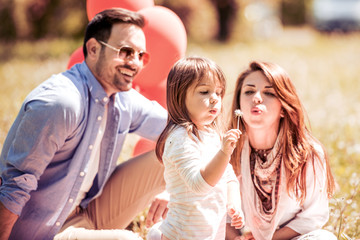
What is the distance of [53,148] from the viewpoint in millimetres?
2570

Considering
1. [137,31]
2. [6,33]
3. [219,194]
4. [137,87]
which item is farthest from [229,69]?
[6,33]

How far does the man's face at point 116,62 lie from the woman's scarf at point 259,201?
3.04 feet

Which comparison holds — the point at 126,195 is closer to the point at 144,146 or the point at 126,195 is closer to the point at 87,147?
the point at 87,147

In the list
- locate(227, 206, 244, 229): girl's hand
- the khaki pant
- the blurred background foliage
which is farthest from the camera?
the blurred background foliage

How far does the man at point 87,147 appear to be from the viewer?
250 centimetres

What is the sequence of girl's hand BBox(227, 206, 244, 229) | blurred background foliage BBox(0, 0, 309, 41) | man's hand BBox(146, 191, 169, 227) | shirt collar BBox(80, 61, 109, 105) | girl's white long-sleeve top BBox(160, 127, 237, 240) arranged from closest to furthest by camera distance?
girl's white long-sleeve top BBox(160, 127, 237, 240) → girl's hand BBox(227, 206, 244, 229) → shirt collar BBox(80, 61, 109, 105) → man's hand BBox(146, 191, 169, 227) → blurred background foliage BBox(0, 0, 309, 41)

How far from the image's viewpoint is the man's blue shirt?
8.14 ft

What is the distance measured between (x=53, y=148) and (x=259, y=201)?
1.35 m

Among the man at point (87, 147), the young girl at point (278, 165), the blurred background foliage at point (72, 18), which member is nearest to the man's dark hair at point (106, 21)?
the man at point (87, 147)

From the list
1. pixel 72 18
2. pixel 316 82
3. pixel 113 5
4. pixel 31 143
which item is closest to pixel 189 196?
pixel 31 143

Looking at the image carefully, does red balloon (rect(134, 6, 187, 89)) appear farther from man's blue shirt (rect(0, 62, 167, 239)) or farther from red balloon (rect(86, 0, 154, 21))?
man's blue shirt (rect(0, 62, 167, 239))

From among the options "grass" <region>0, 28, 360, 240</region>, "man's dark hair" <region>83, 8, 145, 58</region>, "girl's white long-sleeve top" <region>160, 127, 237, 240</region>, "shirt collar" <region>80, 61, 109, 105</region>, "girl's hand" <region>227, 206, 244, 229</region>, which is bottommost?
"grass" <region>0, 28, 360, 240</region>

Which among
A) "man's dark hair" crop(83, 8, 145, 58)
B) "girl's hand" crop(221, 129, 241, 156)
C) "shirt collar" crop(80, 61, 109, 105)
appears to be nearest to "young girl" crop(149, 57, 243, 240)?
"girl's hand" crop(221, 129, 241, 156)

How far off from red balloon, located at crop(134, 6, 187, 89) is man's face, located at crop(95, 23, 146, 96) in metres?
0.72
